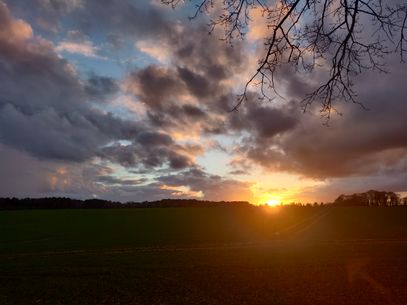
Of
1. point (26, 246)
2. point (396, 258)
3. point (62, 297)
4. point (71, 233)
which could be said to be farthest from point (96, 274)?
point (71, 233)

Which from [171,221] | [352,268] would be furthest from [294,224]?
[352,268]

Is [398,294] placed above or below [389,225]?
below

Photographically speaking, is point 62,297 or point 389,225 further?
point 389,225

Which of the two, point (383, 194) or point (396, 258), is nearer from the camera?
→ point (396, 258)

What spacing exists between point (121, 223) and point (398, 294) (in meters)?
71.4

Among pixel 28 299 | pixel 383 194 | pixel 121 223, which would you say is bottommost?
pixel 28 299

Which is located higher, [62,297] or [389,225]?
[389,225]

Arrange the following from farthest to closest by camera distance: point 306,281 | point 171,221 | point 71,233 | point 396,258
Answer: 1. point 171,221
2. point 71,233
3. point 396,258
4. point 306,281

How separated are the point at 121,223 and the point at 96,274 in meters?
61.4

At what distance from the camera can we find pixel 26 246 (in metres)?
51.6

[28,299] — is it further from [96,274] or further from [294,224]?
[294,224]

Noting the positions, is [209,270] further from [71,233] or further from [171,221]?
[171,221]

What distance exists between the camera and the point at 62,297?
1905 cm

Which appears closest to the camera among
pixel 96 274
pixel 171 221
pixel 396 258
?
pixel 96 274
